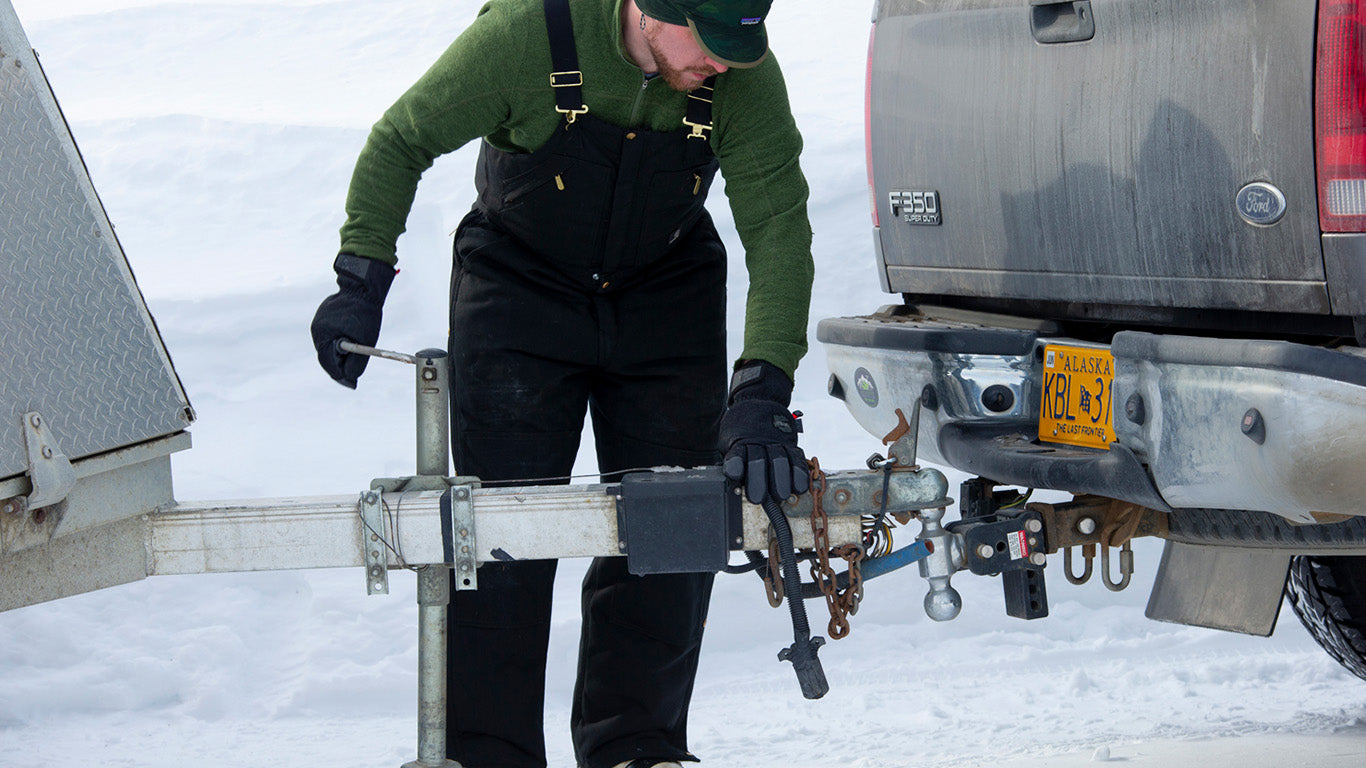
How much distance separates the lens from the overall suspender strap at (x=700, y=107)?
263 centimetres

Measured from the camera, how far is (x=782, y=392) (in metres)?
2.54

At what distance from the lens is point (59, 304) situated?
2.15 meters

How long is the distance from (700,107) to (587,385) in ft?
2.30

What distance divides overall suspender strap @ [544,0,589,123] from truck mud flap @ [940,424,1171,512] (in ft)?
3.38

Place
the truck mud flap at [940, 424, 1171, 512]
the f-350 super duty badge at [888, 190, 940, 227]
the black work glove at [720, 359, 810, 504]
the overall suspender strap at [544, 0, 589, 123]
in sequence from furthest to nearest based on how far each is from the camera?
the f-350 super duty badge at [888, 190, 940, 227]
the overall suspender strap at [544, 0, 589, 123]
the truck mud flap at [940, 424, 1171, 512]
the black work glove at [720, 359, 810, 504]

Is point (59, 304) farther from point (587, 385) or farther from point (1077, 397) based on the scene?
point (1077, 397)

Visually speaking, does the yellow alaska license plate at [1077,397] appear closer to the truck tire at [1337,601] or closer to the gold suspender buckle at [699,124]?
the gold suspender buckle at [699,124]

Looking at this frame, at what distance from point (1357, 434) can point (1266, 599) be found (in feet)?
3.69

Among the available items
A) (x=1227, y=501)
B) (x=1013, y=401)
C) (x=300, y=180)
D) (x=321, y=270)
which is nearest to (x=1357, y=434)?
(x=1227, y=501)

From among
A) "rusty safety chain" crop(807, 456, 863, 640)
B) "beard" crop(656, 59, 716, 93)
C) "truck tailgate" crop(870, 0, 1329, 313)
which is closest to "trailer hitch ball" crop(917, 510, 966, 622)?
"rusty safety chain" crop(807, 456, 863, 640)

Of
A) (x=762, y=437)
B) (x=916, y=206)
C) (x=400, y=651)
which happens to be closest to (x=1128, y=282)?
(x=916, y=206)

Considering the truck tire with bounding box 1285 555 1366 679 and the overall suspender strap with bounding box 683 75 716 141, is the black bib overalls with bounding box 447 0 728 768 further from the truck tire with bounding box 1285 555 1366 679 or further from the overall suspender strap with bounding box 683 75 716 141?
the truck tire with bounding box 1285 555 1366 679

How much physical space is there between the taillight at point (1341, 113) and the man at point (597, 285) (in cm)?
94

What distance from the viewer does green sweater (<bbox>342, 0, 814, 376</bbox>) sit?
8.40ft
